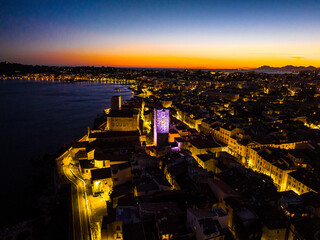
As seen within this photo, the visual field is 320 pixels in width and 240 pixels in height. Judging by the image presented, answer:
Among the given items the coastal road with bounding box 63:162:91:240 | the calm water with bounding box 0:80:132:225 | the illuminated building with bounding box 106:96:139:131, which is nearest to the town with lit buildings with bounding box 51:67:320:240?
the coastal road with bounding box 63:162:91:240

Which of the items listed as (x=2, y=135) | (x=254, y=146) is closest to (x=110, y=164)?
(x=254, y=146)

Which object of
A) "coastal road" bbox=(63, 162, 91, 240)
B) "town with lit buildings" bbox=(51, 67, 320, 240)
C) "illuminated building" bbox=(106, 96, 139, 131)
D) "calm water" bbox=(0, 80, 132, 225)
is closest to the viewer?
"town with lit buildings" bbox=(51, 67, 320, 240)

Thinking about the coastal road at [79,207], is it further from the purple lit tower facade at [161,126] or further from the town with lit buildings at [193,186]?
the purple lit tower facade at [161,126]

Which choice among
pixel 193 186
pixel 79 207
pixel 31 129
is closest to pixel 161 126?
pixel 193 186

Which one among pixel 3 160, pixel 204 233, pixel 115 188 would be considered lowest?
pixel 3 160

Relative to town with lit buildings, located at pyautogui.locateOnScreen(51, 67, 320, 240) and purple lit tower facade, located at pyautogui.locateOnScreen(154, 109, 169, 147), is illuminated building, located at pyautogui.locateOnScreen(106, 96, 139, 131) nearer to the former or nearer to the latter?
town with lit buildings, located at pyautogui.locateOnScreen(51, 67, 320, 240)

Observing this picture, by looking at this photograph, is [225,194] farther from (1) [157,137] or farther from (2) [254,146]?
(1) [157,137]
